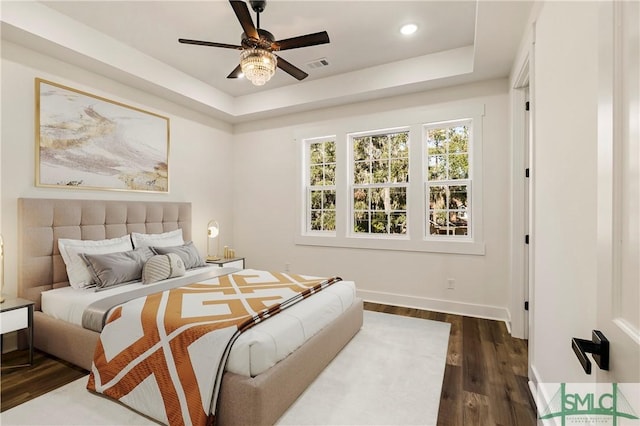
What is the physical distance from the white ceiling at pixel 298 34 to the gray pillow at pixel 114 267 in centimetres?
197

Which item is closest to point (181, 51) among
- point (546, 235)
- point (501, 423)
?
point (546, 235)

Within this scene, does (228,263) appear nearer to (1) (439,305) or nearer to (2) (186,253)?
(2) (186,253)

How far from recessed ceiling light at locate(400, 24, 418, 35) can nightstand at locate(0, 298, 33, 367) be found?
160 inches

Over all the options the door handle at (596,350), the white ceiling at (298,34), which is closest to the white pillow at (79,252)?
the white ceiling at (298,34)

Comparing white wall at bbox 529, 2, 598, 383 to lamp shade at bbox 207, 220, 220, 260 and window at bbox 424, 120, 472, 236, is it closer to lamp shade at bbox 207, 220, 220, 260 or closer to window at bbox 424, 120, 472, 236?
window at bbox 424, 120, 472, 236

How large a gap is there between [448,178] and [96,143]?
4.09m

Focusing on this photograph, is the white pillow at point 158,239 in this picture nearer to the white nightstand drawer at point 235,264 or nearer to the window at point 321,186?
the white nightstand drawer at point 235,264

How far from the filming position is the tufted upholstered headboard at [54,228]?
2869 millimetres

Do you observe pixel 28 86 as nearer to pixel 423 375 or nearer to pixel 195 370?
pixel 195 370

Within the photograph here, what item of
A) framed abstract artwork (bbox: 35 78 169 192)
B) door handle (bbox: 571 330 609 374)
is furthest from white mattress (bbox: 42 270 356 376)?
door handle (bbox: 571 330 609 374)

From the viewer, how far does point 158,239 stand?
3.80 metres

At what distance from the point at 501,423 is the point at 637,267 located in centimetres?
175

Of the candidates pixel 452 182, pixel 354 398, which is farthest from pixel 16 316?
pixel 452 182

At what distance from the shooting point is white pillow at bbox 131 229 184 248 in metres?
3.61
